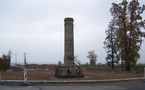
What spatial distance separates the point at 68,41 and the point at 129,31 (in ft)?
64.5

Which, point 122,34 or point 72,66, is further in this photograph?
point 122,34

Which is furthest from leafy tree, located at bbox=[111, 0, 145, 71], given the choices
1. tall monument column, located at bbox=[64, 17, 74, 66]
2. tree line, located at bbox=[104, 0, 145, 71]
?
tall monument column, located at bbox=[64, 17, 74, 66]

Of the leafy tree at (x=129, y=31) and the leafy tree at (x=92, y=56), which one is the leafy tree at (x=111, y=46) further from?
the leafy tree at (x=92, y=56)

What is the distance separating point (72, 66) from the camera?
2705 centimetres

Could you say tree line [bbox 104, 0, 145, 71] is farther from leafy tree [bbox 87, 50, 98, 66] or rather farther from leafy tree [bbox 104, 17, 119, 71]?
leafy tree [bbox 87, 50, 98, 66]

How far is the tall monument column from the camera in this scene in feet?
92.8

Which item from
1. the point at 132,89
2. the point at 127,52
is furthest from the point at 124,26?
the point at 132,89

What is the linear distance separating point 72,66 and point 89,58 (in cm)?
6868

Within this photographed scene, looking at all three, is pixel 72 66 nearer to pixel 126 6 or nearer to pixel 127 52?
pixel 127 52

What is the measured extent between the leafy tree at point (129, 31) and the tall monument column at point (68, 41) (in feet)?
58.0

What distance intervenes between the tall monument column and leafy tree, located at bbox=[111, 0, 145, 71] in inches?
696

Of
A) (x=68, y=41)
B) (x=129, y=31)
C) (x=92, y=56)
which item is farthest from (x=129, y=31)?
(x=92, y=56)

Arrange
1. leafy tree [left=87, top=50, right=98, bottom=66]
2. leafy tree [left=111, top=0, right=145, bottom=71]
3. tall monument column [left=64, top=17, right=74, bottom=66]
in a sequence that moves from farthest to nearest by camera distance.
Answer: leafy tree [left=87, top=50, right=98, bottom=66] → leafy tree [left=111, top=0, right=145, bottom=71] → tall monument column [left=64, top=17, right=74, bottom=66]

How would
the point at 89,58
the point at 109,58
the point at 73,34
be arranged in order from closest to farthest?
the point at 73,34, the point at 109,58, the point at 89,58
